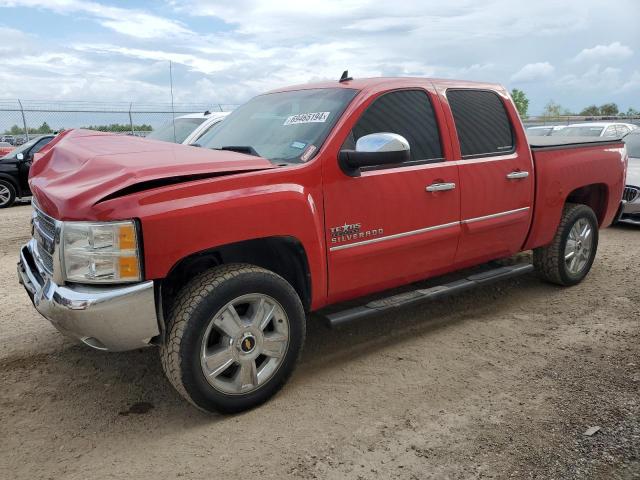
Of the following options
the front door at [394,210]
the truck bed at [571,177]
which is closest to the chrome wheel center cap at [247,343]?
the front door at [394,210]

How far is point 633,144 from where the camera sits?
9.71m

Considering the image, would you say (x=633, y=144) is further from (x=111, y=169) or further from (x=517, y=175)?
(x=111, y=169)

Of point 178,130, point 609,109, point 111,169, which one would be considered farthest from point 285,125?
point 609,109

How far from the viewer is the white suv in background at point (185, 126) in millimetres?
8484

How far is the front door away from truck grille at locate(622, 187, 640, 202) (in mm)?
5127

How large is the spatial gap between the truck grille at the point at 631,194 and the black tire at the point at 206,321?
21.7ft

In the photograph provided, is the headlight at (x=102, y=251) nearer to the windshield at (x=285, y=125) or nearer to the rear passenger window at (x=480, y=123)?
the windshield at (x=285, y=125)

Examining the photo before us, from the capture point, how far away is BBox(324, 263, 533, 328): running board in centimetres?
356

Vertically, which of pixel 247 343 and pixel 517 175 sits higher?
pixel 517 175

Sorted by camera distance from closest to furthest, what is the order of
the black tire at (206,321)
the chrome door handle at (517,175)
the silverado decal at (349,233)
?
the black tire at (206,321), the silverado decal at (349,233), the chrome door handle at (517,175)

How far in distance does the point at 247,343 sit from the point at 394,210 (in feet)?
4.27

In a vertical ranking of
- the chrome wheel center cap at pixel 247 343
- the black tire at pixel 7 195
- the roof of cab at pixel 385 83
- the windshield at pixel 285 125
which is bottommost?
the chrome wheel center cap at pixel 247 343

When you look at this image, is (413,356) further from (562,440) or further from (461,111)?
(461,111)

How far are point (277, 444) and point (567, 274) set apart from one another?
356 cm
